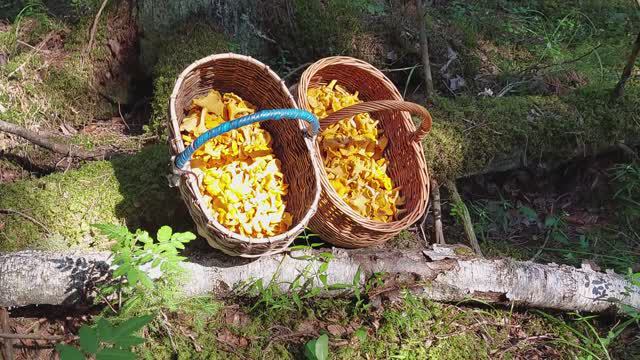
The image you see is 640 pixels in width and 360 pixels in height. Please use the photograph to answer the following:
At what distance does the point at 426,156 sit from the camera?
3.25m

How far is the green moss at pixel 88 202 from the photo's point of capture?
8.41 ft

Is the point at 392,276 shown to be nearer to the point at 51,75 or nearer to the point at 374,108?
the point at 374,108

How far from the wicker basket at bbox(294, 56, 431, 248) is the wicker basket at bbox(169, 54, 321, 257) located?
10 cm

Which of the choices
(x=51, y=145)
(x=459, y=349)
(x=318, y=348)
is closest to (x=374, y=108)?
(x=318, y=348)

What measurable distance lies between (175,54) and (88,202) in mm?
1164

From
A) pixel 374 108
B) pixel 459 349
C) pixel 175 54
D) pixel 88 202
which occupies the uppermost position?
pixel 175 54

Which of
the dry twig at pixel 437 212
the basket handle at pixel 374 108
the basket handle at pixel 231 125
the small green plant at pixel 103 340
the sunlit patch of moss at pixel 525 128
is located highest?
the basket handle at pixel 231 125

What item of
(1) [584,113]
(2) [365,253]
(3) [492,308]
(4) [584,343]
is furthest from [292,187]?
(1) [584,113]

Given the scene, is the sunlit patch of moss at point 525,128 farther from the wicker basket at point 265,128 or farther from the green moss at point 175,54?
the green moss at point 175,54

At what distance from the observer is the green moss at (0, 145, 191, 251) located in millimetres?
2563

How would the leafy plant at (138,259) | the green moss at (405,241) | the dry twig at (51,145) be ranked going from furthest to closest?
the green moss at (405,241)
the dry twig at (51,145)
the leafy plant at (138,259)

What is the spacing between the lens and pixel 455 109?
3480 mm

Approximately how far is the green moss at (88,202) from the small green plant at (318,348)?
3.34 ft

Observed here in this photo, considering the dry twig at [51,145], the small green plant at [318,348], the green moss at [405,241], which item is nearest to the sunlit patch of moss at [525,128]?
the green moss at [405,241]
